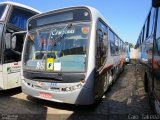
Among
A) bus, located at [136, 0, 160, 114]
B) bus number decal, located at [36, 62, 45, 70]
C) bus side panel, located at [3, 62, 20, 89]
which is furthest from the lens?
bus side panel, located at [3, 62, 20, 89]

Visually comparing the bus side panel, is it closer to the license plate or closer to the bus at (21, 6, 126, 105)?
the bus at (21, 6, 126, 105)

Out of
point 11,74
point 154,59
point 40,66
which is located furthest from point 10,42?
point 154,59

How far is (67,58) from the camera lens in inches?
242

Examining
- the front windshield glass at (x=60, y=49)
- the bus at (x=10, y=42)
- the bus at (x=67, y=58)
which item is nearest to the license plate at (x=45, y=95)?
the bus at (x=67, y=58)

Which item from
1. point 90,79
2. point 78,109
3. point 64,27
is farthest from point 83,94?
point 64,27

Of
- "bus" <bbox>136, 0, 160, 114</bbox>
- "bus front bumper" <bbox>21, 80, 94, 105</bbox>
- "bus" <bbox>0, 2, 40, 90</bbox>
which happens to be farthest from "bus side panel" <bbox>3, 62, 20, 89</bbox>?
"bus" <bbox>136, 0, 160, 114</bbox>

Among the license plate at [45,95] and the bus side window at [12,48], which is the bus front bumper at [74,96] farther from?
the bus side window at [12,48]

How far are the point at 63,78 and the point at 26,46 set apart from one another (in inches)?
73.1

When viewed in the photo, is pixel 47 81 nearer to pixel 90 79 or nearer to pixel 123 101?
pixel 90 79

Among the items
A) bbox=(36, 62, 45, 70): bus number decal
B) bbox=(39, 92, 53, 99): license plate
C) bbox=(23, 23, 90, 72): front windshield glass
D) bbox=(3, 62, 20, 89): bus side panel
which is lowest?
bbox=(39, 92, 53, 99): license plate

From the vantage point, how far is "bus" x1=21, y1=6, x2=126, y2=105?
19.4 feet

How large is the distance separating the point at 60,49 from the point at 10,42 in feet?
5.96

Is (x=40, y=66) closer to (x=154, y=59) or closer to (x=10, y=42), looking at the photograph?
(x=10, y=42)

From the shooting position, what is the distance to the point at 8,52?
7.68 meters
